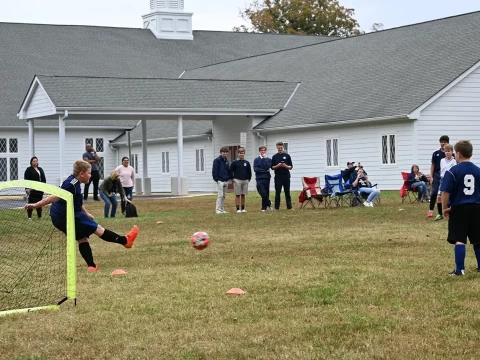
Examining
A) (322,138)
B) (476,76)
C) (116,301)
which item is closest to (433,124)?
(476,76)

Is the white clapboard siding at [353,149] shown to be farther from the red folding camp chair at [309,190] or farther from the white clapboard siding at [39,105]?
the white clapboard siding at [39,105]

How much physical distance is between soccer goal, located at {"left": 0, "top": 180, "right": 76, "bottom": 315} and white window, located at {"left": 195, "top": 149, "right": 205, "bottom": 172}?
26.5m

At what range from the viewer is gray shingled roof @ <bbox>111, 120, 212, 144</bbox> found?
160 feet

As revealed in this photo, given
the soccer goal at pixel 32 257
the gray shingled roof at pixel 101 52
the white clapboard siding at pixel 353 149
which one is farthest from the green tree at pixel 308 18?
the soccer goal at pixel 32 257

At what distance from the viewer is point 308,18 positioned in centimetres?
7912

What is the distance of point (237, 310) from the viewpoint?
10078 millimetres

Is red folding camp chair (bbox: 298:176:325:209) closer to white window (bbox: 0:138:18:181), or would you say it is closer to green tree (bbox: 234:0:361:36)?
white window (bbox: 0:138:18:181)

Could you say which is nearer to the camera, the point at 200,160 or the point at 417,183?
the point at 417,183

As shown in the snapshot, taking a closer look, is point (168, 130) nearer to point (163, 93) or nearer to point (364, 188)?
point (163, 93)

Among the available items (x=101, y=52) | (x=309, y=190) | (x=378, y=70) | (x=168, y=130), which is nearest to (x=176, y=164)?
(x=168, y=130)

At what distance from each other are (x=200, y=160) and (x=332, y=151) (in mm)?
10194

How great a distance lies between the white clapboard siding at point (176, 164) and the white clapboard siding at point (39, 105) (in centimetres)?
938

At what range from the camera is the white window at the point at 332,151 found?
40531 millimetres

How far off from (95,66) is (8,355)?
155 ft
